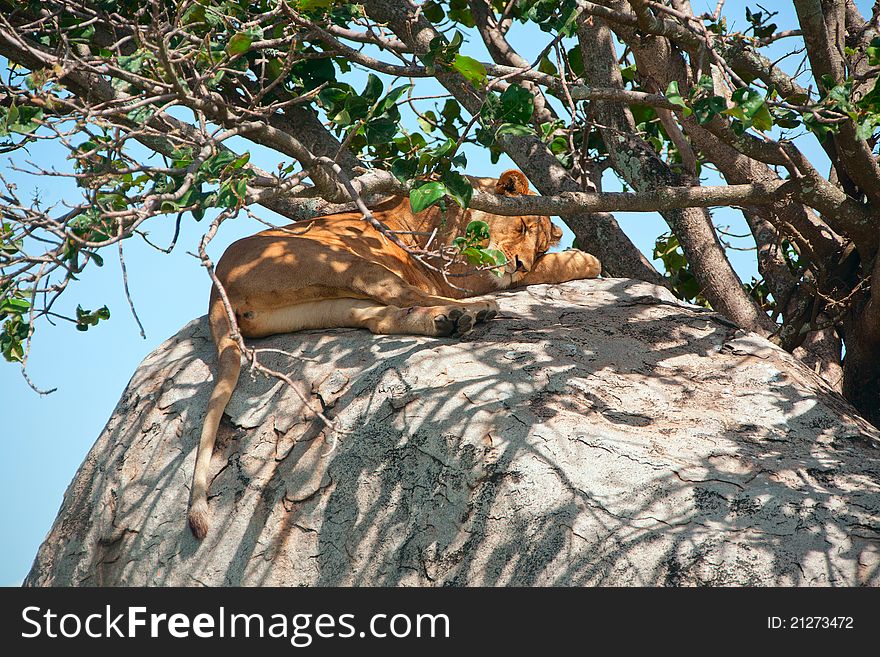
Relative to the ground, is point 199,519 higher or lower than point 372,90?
lower

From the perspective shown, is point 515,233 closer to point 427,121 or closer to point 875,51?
point 427,121

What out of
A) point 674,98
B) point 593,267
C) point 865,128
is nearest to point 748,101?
point 674,98

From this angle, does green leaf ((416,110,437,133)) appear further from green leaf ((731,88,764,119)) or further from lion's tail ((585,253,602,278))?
green leaf ((731,88,764,119))

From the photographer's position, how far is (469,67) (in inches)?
125

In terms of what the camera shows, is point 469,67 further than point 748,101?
Yes

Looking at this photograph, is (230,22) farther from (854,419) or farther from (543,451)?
(854,419)

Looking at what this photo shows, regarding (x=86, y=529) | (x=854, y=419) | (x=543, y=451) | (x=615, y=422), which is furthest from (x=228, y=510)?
(x=854, y=419)

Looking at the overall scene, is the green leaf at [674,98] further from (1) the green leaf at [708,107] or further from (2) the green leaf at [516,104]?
(2) the green leaf at [516,104]

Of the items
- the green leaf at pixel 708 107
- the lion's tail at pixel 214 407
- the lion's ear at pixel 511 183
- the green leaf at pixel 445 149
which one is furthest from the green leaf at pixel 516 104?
the lion's ear at pixel 511 183

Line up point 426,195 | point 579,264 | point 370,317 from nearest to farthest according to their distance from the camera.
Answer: point 426,195 < point 370,317 < point 579,264

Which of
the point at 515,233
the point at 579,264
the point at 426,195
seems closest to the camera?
the point at 426,195

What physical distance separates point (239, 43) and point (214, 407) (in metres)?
1.47

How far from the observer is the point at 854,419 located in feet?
11.8

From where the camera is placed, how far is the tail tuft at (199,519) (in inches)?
133
